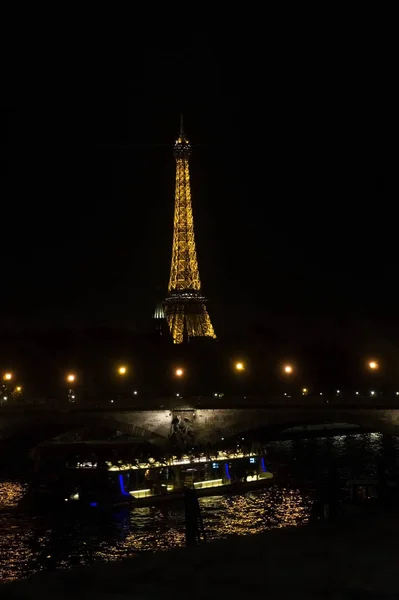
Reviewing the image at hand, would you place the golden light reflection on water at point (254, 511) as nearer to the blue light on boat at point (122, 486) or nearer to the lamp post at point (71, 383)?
the blue light on boat at point (122, 486)

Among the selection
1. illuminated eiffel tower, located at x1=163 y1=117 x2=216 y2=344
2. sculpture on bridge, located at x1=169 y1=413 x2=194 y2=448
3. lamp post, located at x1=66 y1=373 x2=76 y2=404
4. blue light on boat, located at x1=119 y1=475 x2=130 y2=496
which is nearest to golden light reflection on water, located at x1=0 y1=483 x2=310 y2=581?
blue light on boat, located at x1=119 y1=475 x2=130 y2=496

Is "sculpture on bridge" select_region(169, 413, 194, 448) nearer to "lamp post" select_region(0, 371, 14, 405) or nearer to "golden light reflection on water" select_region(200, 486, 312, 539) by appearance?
"golden light reflection on water" select_region(200, 486, 312, 539)

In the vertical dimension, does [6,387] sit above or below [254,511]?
above

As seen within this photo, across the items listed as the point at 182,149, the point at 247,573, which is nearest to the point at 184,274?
the point at 182,149

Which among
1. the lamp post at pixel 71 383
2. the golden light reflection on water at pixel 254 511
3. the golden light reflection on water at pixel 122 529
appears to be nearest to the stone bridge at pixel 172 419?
the golden light reflection on water at pixel 254 511

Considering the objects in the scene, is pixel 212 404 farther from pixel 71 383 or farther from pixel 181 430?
pixel 71 383

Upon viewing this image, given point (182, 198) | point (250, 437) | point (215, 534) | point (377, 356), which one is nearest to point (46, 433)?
point (250, 437)
